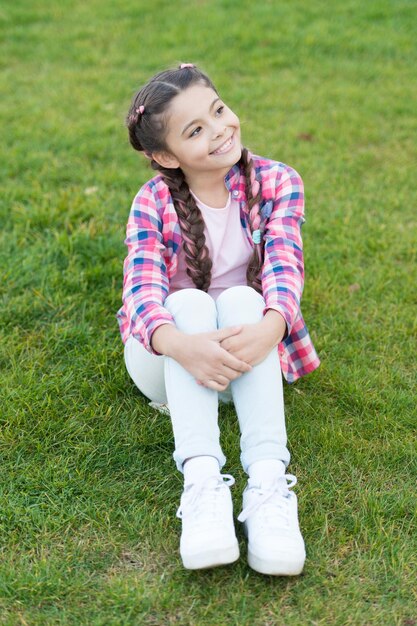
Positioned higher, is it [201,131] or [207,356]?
[201,131]

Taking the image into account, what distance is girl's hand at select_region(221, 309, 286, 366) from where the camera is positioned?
221 centimetres

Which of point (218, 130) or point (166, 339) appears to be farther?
point (218, 130)

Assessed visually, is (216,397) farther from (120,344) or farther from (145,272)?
(120,344)

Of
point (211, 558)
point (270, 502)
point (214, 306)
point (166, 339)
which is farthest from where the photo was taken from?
point (214, 306)

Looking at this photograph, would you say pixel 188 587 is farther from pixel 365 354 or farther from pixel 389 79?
pixel 389 79

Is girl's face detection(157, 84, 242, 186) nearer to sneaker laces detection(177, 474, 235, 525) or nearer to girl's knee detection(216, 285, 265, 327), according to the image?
girl's knee detection(216, 285, 265, 327)

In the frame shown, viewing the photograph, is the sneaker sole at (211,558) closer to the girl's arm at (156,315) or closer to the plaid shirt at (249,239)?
the girl's arm at (156,315)

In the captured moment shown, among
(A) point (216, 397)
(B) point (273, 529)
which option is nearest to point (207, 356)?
(A) point (216, 397)

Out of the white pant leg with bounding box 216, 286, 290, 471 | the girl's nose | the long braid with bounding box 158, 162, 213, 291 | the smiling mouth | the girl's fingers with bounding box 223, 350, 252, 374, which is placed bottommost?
the white pant leg with bounding box 216, 286, 290, 471

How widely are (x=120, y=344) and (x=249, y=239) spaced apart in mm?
747

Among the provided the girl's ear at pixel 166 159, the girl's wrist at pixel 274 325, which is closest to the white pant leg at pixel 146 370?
the girl's wrist at pixel 274 325

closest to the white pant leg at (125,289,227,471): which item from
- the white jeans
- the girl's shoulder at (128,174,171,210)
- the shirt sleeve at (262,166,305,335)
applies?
the white jeans

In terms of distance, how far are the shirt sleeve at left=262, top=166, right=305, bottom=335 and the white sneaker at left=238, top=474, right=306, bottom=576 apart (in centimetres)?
50

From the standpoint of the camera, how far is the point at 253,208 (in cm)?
253
